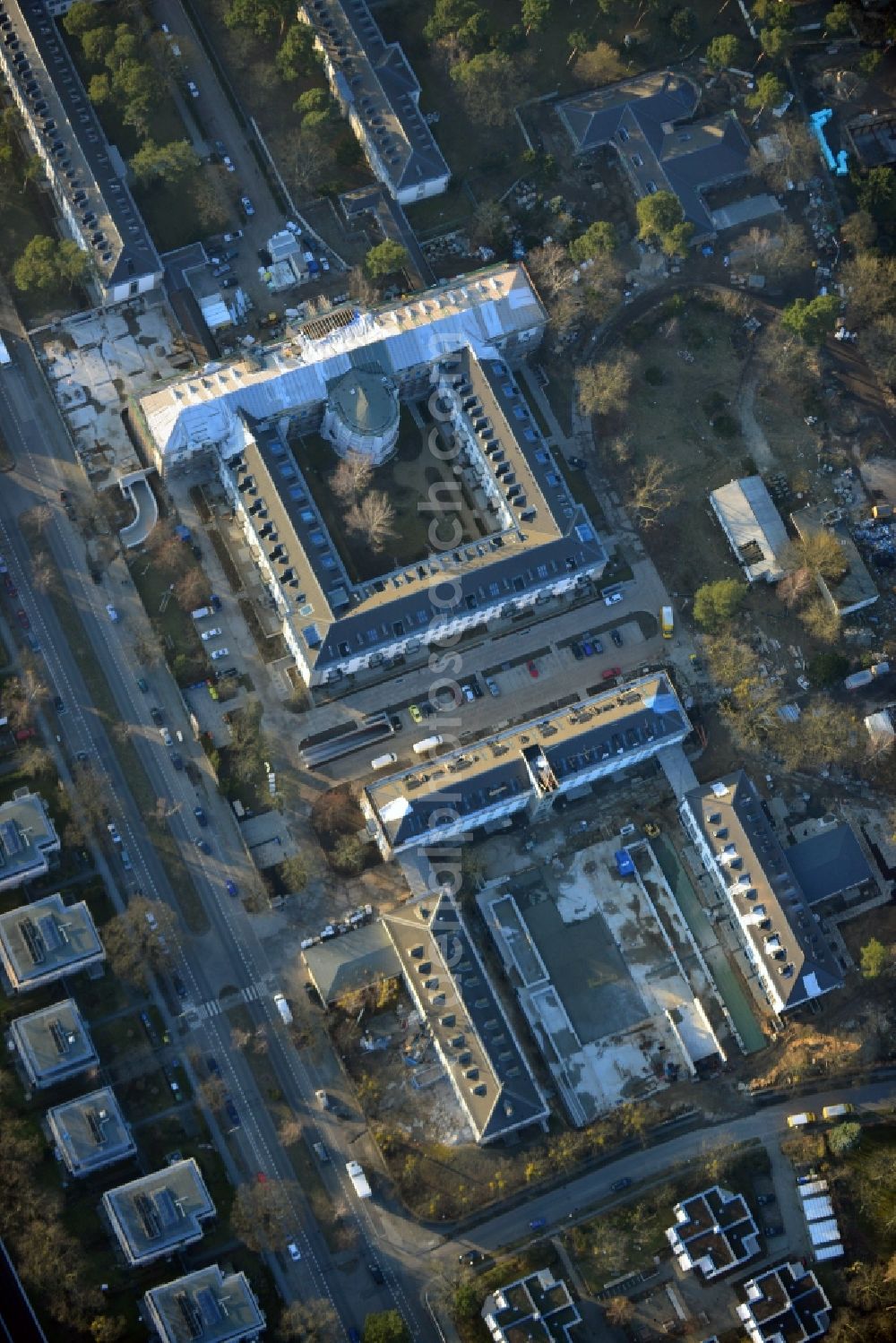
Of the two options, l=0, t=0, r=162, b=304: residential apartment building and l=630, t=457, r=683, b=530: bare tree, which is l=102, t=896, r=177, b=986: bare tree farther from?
l=630, t=457, r=683, b=530: bare tree

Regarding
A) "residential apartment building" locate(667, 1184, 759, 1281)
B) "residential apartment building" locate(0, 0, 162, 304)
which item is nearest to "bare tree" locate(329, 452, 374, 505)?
"residential apartment building" locate(0, 0, 162, 304)

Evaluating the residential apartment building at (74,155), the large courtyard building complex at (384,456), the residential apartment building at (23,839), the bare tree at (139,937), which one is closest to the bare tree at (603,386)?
the large courtyard building complex at (384,456)

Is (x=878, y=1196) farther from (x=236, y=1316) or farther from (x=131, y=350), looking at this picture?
(x=131, y=350)

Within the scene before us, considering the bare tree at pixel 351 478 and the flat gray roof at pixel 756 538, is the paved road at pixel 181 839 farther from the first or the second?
the flat gray roof at pixel 756 538

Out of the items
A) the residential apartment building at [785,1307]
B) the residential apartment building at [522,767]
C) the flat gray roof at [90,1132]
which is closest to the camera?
the flat gray roof at [90,1132]

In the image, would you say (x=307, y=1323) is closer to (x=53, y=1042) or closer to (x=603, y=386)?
(x=53, y=1042)

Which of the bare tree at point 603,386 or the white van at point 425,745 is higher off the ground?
the bare tree at point 603,386
